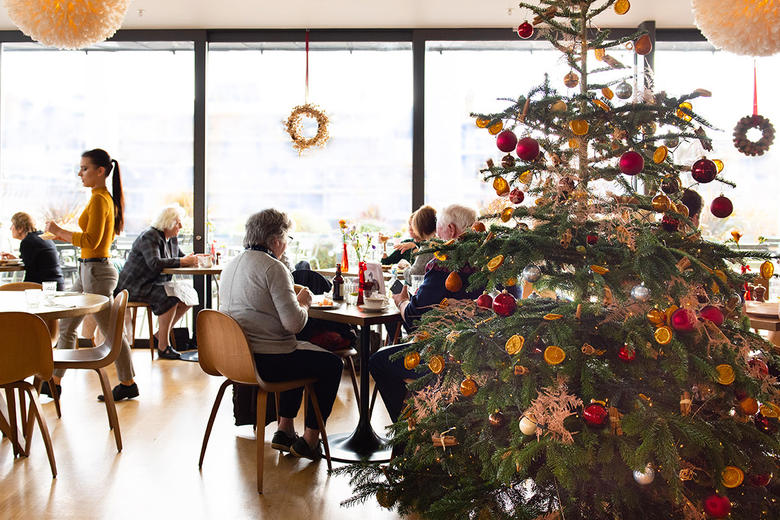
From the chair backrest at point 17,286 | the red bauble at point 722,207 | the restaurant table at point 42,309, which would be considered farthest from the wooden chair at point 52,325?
the red bauble at point 722,207

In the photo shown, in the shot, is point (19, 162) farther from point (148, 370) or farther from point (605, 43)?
point (605, 43)

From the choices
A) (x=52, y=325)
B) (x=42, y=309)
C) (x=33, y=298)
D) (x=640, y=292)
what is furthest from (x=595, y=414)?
(x=52, y=325)

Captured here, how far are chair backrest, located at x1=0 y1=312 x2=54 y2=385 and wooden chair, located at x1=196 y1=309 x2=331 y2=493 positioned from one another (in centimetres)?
67

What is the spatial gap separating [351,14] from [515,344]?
15.9 feet

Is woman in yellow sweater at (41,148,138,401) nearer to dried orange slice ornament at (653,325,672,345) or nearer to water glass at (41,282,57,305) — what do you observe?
water glass at (41,282,57,305)

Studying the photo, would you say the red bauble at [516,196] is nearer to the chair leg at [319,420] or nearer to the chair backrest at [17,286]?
the chair leg at [319,420]

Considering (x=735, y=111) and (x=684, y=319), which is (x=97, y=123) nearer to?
(x=735, y=111)

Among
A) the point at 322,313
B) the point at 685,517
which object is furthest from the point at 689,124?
the point at 322,313

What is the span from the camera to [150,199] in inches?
270

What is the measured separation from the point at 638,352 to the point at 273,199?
17.1 ft

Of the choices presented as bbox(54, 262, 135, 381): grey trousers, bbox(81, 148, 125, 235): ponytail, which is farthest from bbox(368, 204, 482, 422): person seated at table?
bbox(81, 148, 125, 235): ponytail

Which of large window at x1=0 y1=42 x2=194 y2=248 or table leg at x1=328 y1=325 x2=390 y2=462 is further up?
large window at x1=0 y1=42 x2=194 y2=248

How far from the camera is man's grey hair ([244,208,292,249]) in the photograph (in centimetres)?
344

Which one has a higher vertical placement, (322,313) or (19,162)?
(19,162)
